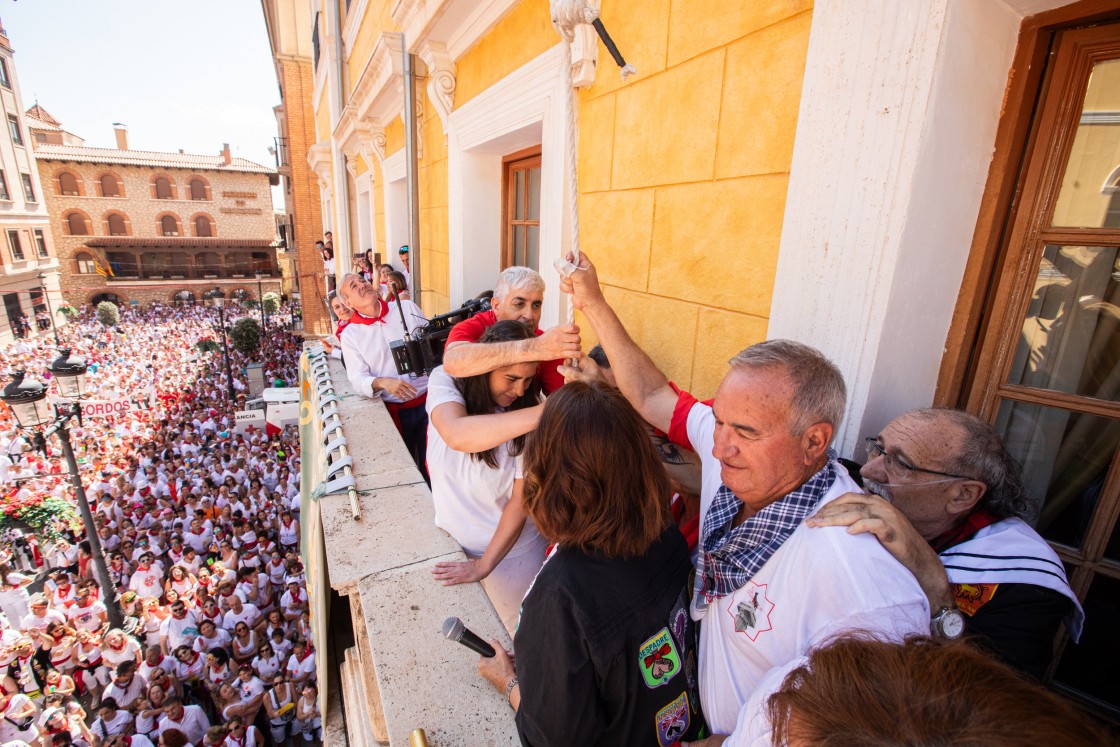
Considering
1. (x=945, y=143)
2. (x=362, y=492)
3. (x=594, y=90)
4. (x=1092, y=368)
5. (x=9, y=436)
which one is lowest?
(x=9, y=436)

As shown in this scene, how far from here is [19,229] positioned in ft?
83.5

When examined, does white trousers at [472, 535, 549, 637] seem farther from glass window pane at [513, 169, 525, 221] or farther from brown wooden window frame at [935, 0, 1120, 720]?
glass window pane at [513, 169, 525, 221]

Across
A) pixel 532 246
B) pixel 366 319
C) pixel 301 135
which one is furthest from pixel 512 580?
pixel 301 135

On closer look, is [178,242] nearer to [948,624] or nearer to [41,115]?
[41,115]

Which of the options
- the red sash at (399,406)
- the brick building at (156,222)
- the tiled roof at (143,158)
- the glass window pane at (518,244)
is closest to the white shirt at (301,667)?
the red sash at (399,406)

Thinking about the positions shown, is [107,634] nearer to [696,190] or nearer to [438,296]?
[438,296]

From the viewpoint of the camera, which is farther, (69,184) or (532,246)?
(69,184)

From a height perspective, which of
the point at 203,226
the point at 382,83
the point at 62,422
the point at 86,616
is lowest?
the point at 86,616

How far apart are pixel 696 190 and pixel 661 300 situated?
1.67 ft

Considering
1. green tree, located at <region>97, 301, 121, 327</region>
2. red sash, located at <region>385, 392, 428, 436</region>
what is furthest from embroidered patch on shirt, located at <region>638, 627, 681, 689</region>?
green tree, located at <region>97, 301, 121, 327</region>

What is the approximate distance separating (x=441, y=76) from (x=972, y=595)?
510 centimetres

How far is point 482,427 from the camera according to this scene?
187cm

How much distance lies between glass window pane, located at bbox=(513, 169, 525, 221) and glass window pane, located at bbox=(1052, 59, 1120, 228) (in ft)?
12.0

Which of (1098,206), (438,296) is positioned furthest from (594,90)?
(438,296)
